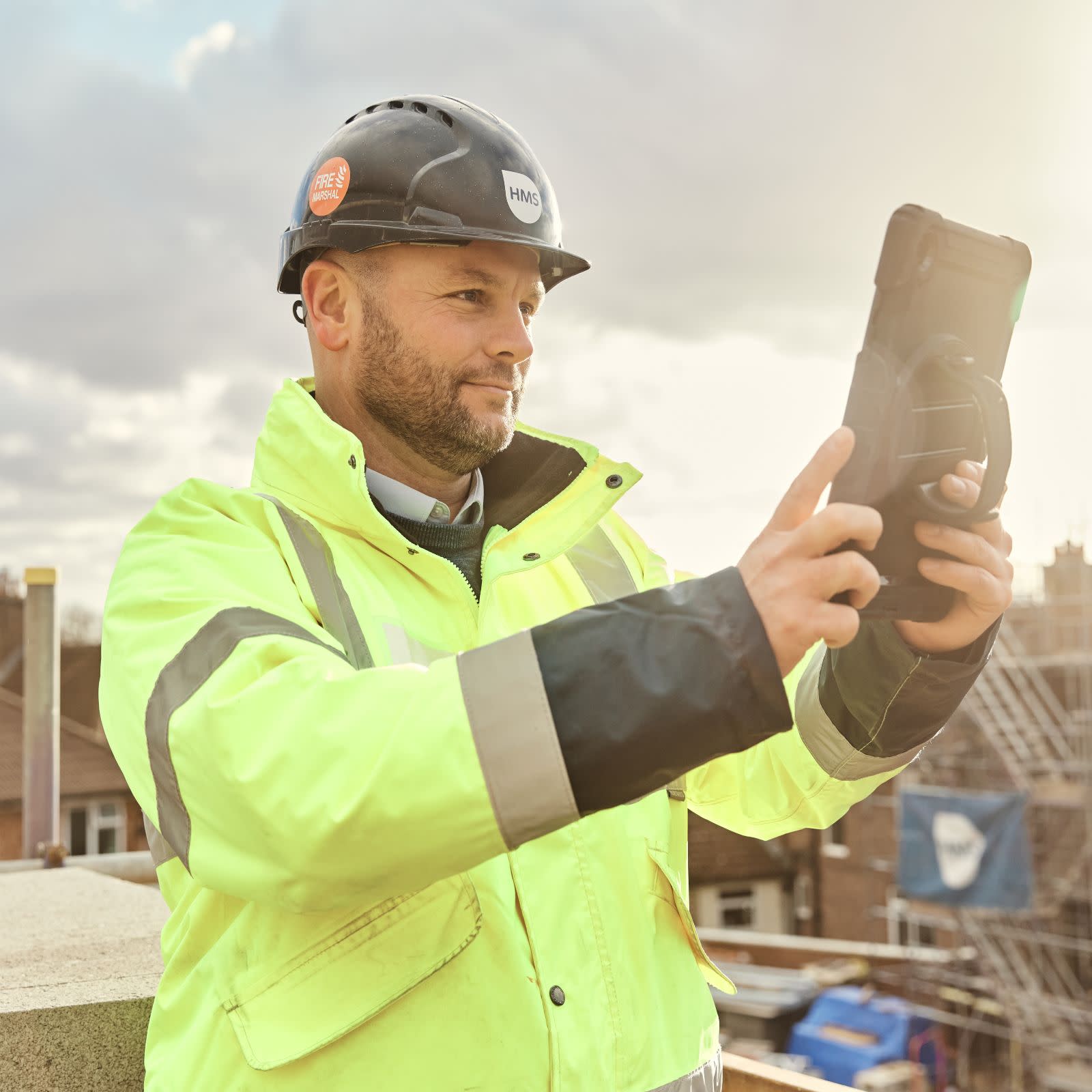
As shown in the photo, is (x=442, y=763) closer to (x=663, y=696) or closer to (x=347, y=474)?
(x=663, y=696)

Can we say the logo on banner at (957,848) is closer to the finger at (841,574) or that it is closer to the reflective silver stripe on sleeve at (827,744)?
the reflective silver stripe on sleeve at (827,744)

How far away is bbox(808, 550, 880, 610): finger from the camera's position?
4.47ft

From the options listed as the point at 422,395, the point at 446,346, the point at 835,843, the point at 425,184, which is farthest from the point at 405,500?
the point at 835,843

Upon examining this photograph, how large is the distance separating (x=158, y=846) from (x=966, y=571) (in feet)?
4.42

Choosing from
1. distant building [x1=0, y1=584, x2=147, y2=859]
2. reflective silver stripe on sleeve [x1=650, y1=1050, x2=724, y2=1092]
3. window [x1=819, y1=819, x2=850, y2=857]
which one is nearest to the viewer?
reflective silver stripe on sleeve [x1=650, y1=1050, x2=724, y2=1092]

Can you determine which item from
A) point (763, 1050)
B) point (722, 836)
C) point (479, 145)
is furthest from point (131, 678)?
point (722, 836)

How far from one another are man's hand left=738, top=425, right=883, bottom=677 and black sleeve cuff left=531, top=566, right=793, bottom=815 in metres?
0.02

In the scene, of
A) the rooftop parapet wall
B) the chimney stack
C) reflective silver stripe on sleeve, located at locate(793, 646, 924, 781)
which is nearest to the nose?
reflective silver stripe on sleeve, located at locate(793, 646, 924, 781)

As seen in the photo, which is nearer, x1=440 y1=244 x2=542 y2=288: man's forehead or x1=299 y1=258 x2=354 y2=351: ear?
x1=440 y1=244 x2=542 y2=288: man's forehead

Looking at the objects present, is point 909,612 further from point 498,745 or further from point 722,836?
point 722,836

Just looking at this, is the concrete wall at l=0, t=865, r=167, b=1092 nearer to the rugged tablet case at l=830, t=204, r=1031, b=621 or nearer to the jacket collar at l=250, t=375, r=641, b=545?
the jacket collar at l=250, t=375, r=641, b=545

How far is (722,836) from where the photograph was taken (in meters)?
27.3

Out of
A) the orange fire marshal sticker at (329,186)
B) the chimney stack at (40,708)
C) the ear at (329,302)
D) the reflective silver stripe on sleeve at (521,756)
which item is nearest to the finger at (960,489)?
the reflective silver stripe on sleeve at (521,756)

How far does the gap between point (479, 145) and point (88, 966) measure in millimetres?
2264
